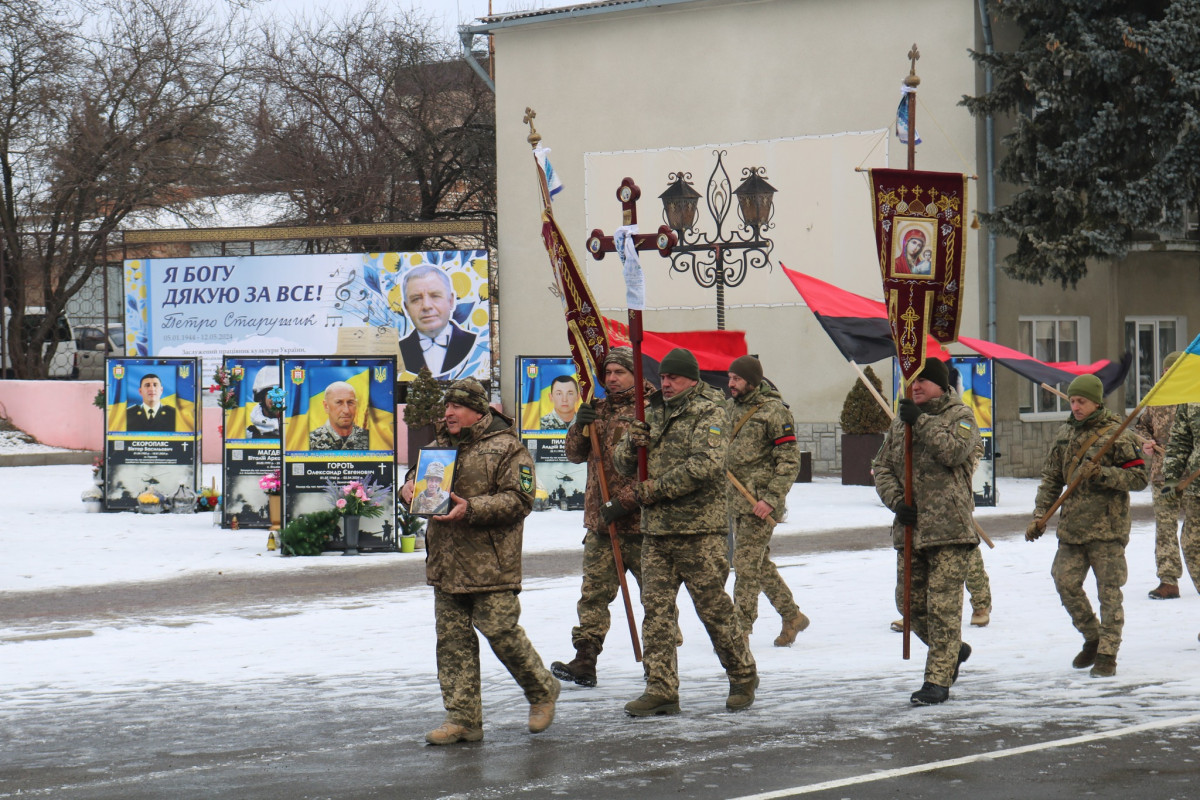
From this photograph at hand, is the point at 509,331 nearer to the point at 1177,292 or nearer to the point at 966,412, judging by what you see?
the point at 1177,292

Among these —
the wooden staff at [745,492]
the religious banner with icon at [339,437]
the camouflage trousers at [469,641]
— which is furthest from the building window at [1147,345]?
the camouflage trousers at [469,641]

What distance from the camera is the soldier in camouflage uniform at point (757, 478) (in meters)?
9.21

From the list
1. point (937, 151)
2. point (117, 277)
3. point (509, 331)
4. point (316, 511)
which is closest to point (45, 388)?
point (117, 277)

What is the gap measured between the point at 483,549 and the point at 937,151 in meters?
18.6

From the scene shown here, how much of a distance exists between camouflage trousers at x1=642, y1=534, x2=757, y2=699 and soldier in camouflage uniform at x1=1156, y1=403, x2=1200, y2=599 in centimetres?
418

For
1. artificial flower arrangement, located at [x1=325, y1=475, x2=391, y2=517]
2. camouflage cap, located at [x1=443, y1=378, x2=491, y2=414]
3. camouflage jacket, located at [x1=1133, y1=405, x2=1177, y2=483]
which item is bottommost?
artificial flower arrangement, located at [x1=325, y1=475, x2=391, y2=517]

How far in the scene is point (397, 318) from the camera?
1040 inches

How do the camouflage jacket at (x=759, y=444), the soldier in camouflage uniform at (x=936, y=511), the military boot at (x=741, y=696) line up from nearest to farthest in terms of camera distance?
the military boot at (x=741, y=696) < the soldier in camouflage uniform at (x=936, y=511) < the camouflage jacket at (x=759, y=444)

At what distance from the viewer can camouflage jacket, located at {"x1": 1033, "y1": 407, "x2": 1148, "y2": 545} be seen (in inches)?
331

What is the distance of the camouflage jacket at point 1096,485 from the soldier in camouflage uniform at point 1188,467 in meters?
1.52

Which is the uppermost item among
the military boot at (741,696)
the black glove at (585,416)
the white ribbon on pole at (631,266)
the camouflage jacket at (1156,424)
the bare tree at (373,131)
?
the bare tree at (373,131)

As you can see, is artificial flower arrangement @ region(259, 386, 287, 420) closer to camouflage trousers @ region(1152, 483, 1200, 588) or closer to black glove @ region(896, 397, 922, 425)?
camouflage trousers @ region(1152, 483, 1200, 588)

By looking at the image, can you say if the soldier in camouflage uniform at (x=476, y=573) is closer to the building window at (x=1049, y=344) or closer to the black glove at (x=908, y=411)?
the black glove at (x=908, y=411)

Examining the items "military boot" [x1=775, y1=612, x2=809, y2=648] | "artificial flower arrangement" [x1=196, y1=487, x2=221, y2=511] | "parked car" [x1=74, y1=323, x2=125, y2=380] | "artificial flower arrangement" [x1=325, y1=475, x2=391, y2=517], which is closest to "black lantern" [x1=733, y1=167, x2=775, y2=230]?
"artificial flower arrangement" [x1=325, y1=475, x2=391, y2=517]
